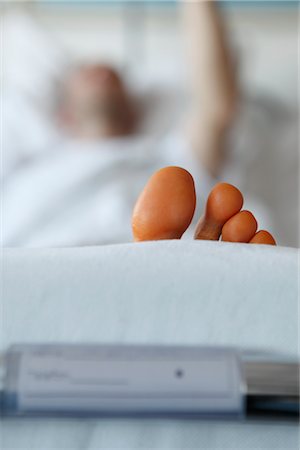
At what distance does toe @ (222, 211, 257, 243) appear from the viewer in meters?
0.53

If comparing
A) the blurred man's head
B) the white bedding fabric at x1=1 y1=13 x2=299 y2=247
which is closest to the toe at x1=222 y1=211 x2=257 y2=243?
the white bedding fabric at x1=1 y1=13 x2=299 y2=247

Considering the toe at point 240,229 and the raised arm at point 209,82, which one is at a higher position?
the toe at point 240,229

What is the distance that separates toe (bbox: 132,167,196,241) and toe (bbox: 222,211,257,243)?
0.10 feet

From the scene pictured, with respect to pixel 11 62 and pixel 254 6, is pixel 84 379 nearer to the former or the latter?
pixel 11 62

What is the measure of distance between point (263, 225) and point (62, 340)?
0.89 m

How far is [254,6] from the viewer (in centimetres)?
218

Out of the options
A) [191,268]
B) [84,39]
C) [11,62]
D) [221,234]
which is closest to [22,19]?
[11,62]

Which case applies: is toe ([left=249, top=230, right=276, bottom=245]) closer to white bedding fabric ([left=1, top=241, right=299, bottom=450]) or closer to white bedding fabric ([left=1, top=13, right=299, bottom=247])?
white bedding fabric ([left=1, top=241, right=299, bottom=450])

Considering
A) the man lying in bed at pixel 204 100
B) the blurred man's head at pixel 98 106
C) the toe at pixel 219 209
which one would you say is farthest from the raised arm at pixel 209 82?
the toe at pixel 219 209

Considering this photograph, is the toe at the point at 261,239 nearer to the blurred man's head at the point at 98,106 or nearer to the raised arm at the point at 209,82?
the raised arm at the point at 209,82

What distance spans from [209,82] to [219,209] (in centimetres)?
109

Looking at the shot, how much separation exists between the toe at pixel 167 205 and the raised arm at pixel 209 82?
0.99 meters

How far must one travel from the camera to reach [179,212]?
20.9 inches

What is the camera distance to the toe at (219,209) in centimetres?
55
